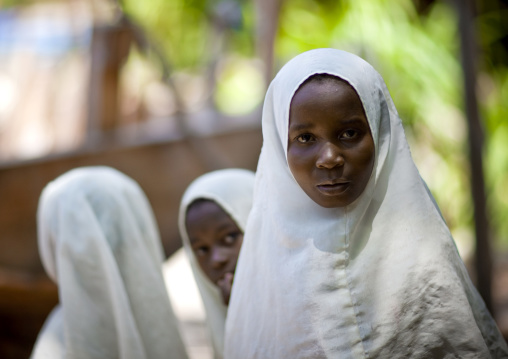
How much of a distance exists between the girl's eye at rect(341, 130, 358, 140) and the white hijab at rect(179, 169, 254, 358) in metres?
0.98

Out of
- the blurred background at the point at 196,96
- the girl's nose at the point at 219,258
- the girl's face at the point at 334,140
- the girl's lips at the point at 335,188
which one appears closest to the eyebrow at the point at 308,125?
the girl's face at the point at 334,140

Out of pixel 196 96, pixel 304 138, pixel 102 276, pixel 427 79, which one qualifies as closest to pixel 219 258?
pixel 102 276

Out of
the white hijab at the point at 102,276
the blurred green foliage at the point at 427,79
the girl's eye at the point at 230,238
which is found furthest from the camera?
the blurred green foliage at the point at 427,79

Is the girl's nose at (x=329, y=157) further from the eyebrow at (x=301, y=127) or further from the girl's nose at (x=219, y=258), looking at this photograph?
the girl's nose at (x=219, y=258)

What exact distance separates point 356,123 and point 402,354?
26.6 inches

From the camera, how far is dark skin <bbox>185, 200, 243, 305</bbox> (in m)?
2.66

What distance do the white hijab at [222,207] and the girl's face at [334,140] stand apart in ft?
3.06

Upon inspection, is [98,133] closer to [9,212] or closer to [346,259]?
[9,212]

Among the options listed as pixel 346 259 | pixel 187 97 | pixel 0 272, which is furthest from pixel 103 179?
pixel 187 97

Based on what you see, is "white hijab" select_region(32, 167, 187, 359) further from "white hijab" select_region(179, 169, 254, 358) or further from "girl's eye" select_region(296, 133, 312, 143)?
"girl's eye" select_region(296, 133, 312, 143)

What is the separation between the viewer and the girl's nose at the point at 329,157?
1.85 meters

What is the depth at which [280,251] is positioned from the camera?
6.48 feet

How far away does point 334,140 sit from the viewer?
1.87 metres

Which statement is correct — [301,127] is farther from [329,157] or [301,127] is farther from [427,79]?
[427,79]
